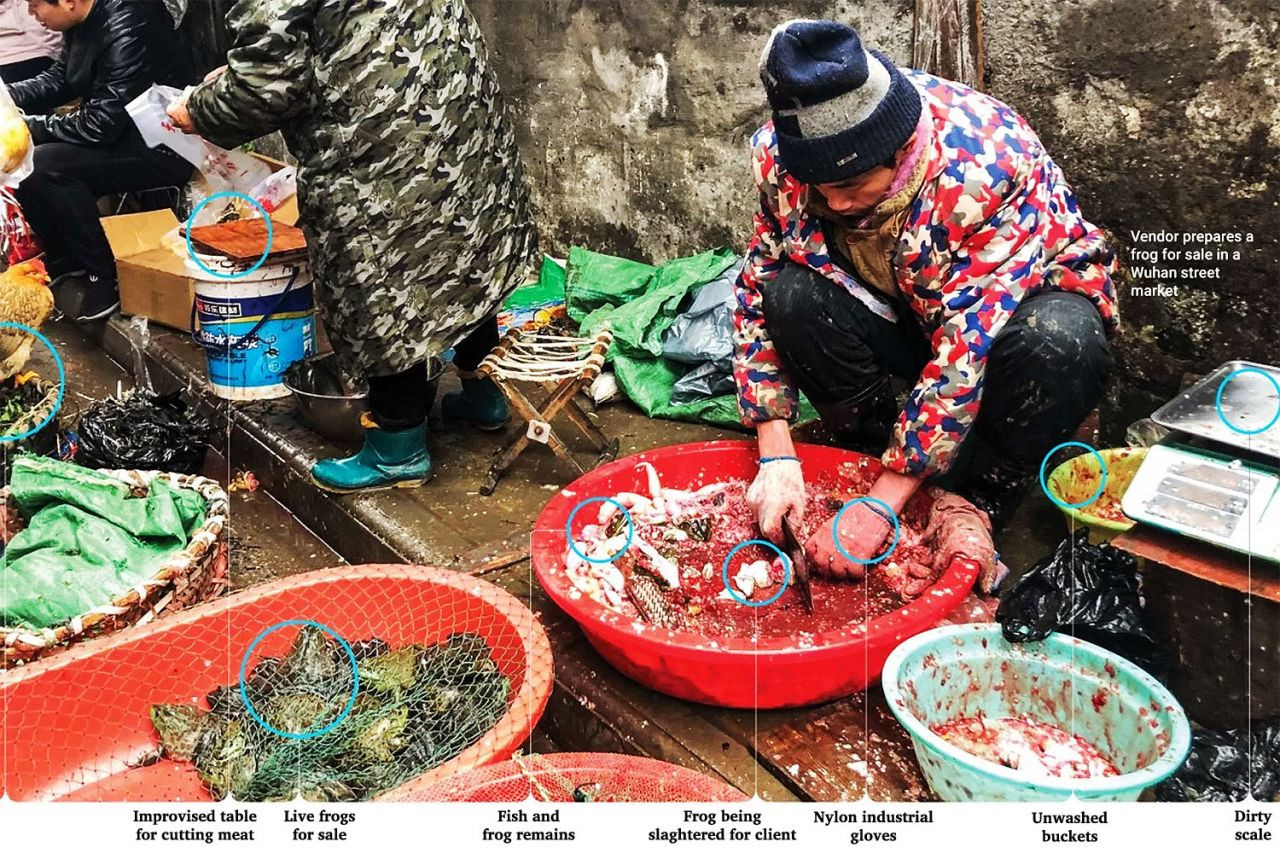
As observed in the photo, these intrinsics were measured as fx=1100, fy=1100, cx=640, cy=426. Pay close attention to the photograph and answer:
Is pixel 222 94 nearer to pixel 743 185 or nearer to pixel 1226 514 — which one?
pixel 743 185

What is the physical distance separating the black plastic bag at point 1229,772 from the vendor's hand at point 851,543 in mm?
750

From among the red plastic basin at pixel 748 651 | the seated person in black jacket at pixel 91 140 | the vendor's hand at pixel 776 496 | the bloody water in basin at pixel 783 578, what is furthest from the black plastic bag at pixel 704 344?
the seated person in black jacket at pixel 91 140

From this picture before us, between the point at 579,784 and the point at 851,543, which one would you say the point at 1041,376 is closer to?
the point at 851,543

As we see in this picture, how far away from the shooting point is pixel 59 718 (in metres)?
2.25

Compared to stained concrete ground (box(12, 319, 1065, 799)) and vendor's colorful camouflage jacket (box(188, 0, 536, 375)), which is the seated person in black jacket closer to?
stained concrete ground (box(12, 319, 1065, 799))

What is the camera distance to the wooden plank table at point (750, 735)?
6.93ft

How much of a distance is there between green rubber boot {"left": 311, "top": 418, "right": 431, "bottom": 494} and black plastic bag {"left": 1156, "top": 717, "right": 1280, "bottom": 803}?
222cm

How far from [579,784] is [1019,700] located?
2.98ft

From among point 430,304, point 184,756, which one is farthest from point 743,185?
point 184,756

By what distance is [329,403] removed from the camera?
3.73 meters

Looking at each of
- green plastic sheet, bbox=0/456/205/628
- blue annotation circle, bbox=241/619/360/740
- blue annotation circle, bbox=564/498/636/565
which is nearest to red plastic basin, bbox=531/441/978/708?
blue annotation circle, bbox=564/498/636/565

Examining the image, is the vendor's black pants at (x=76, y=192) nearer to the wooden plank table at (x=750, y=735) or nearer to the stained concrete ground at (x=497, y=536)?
the stained concrete ground at (x=497, y=536)

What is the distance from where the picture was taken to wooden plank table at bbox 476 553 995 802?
83.1 inches

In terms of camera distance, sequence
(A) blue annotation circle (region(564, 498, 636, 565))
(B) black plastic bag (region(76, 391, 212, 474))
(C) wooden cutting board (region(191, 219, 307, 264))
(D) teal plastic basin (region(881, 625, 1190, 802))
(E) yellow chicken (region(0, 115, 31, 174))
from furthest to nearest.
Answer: (C) wooden cutting board (region(191, 219, 307, 264)), (B) black plastic bag (region(76, 391, 212, 474)), (E) yellow chicken (region(0, 115, 31, 174)), (A) blue annotation circle (region(564, 498, 636, 565)), (D) teal plastic basin (region(881, 625, 1190, 802))
